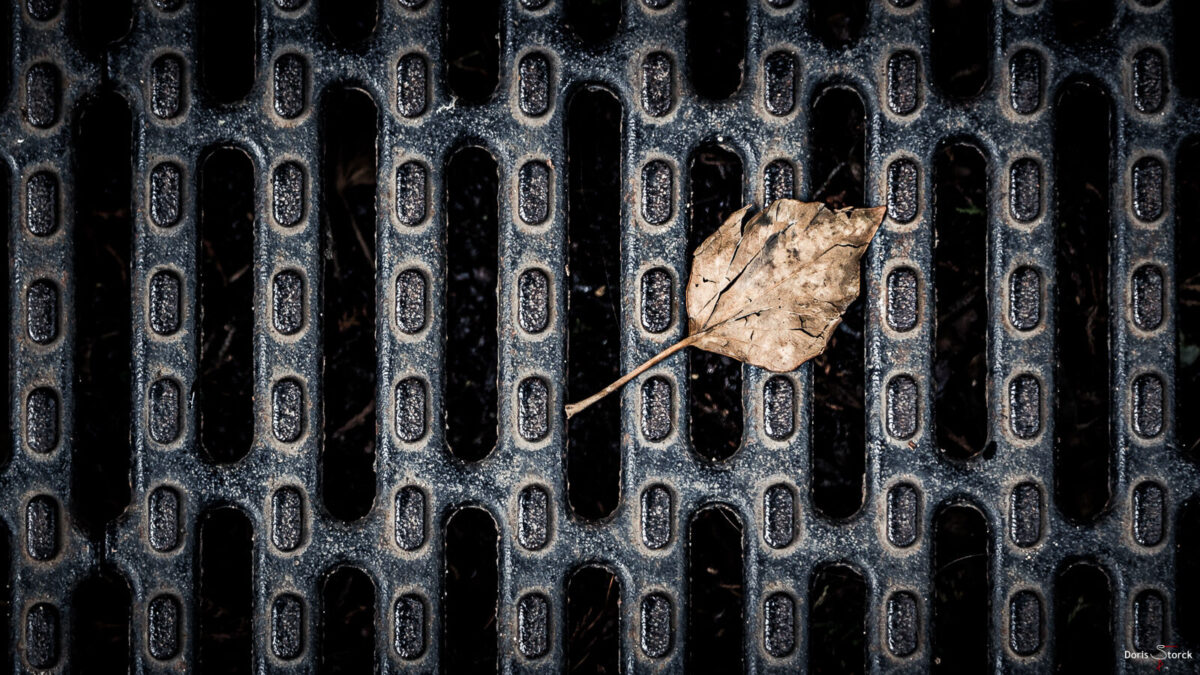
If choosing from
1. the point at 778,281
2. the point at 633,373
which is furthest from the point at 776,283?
the point at 633,373

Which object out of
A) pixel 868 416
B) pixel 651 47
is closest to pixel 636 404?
pixel 868 416

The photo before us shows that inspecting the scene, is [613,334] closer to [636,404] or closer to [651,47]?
[636,404]
